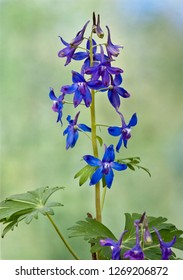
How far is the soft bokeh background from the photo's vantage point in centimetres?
122

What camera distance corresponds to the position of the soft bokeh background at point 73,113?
1.22 m

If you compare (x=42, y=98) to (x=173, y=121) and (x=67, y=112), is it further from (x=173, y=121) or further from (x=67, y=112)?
(x=173, y=121)

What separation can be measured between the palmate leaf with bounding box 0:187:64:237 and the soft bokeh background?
6.1 inches

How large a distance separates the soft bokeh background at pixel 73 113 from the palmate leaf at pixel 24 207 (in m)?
0.15

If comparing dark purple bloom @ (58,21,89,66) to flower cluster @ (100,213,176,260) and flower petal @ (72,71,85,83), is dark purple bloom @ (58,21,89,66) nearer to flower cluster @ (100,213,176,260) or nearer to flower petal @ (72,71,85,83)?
flower petal @ (72,71,85,83)

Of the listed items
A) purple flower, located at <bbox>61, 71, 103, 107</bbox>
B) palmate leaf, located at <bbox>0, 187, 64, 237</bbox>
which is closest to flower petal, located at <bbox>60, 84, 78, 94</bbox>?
purple flower, located at <bbox>61, 71, 103, 107</bbox>

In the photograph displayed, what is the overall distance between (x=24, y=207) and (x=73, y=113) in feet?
1.03

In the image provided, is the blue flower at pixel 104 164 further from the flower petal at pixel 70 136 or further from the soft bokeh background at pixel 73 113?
the soft bokeh background at pixel 73 113

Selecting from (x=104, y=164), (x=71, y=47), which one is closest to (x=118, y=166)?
(x=104, y=164)

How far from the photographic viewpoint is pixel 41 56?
126cm

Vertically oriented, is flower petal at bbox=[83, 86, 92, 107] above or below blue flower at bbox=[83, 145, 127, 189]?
above

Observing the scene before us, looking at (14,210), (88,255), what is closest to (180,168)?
(88,255)

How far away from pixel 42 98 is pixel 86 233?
42 cm

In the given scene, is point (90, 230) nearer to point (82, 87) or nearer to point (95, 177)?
point (95, 177)
